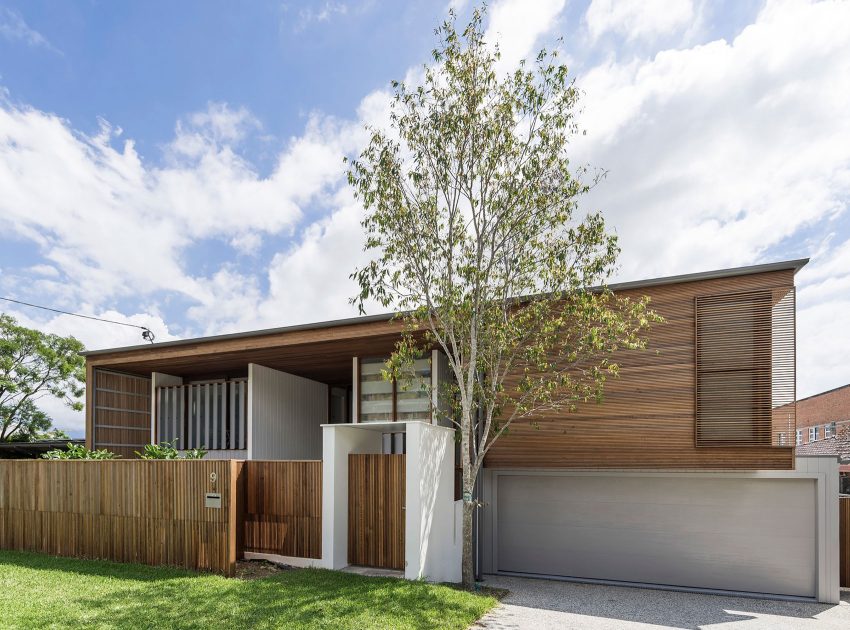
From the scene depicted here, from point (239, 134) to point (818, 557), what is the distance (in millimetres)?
12421

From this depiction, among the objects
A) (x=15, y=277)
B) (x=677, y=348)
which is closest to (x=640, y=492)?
(x=677, y=348)

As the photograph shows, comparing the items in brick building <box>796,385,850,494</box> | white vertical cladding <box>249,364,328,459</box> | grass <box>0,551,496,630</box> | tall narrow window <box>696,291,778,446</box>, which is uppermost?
tall narrow window <box>696,291,778,446</box>

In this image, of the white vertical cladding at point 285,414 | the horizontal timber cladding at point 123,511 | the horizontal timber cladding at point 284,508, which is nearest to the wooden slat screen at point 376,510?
the horizontal timber cladding at point 284,508

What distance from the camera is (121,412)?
45.6 ft

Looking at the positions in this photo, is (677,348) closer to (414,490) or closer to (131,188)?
(414,490)

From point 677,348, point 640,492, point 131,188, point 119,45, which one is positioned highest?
point 119,45

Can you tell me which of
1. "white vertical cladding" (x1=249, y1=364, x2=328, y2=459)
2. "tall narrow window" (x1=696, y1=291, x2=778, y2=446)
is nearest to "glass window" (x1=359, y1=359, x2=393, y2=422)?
"white vertical cladding" (x1=249, y1=364, x2=328, y2=459)

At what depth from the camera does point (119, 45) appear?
10922 mm

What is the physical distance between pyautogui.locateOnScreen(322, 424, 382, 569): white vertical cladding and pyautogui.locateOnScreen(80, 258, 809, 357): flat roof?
212 cm

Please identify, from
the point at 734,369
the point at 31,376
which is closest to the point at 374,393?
the point at 734,369

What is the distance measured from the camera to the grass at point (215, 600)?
19.4 ft

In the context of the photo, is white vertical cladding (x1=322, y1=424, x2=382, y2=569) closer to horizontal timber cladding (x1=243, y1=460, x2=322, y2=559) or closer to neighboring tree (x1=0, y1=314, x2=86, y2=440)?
horizontal timber cladding (x1=243, y1=460, x2=322, y2=559)

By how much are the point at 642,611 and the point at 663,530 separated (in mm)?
1996

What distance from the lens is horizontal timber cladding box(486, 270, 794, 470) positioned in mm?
8195
